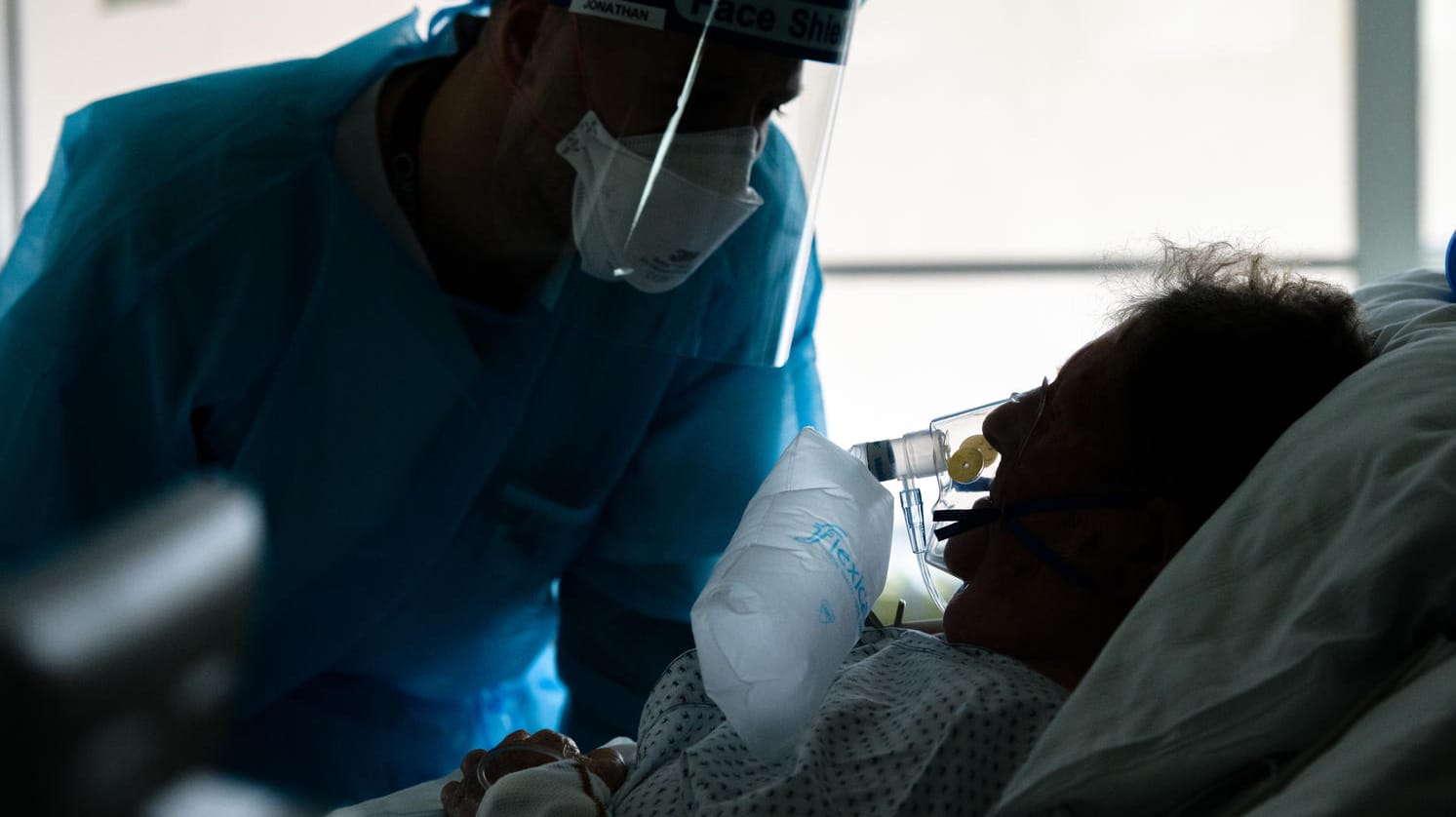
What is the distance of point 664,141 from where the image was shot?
3.42 ft

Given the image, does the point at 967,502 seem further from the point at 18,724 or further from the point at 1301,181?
the point at 1301,181

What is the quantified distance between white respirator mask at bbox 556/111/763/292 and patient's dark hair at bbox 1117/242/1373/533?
401 millimetres

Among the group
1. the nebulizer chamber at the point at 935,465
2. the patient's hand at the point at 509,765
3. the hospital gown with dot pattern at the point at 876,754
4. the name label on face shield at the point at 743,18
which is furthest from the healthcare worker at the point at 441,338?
the hospital gown with dot pattern at the point at 876,754

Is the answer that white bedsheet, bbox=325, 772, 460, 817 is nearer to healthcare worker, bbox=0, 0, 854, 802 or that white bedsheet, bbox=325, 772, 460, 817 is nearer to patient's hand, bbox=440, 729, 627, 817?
patient's hand, bbox=440, 729, 627, 817

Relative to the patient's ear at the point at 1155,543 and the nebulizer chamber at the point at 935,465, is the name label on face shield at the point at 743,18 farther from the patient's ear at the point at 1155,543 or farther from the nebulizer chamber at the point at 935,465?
the patient's ear at the point at 1155,543

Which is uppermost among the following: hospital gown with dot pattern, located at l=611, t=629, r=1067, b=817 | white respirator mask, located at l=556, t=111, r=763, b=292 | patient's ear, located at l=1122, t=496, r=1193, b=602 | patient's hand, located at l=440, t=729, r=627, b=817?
white respirator mask, located at l=556, t=111, r=763, b=292

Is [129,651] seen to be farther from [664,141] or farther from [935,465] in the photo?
[935,465]

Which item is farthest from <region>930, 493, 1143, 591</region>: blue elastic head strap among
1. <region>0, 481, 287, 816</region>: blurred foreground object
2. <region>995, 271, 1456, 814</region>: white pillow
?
<region>0, 481, 287, 816</region>: blurred foreground object

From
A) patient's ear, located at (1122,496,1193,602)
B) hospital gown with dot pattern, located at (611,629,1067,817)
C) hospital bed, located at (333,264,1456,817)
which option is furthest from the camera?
patient's ear, located at (1122,496,1193,602)

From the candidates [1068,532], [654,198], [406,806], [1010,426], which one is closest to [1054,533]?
[1068,532]

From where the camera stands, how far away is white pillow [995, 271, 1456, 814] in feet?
2.16

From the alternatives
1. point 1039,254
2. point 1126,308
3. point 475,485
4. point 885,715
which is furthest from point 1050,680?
point 1039,254

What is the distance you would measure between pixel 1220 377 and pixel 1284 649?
1.07 feet

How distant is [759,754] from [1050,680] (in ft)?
0.82
